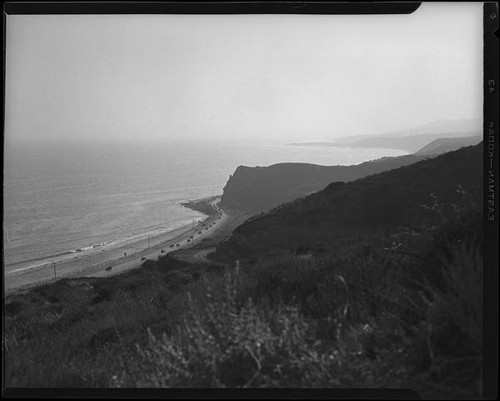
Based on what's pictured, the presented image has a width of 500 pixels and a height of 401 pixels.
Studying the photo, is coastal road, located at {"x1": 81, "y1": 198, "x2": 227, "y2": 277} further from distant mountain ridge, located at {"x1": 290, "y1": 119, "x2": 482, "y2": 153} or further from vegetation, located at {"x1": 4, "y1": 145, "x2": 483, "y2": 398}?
vegetation, located at {"x1": 4, "y1": 145, "x2": 483, "y2": 398}

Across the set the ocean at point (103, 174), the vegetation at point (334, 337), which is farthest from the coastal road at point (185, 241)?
the vegetation at point (334, 337)

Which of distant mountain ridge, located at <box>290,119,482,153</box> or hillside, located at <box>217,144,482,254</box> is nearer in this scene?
distant mountain ridge, located at <box>290,119,482,153</box>

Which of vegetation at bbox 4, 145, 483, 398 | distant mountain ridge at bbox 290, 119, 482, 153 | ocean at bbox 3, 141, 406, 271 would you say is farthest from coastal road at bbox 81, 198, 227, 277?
vegetation at bbox 4, 145, 483, 398

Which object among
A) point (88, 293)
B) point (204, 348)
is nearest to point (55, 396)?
point (204, 348)

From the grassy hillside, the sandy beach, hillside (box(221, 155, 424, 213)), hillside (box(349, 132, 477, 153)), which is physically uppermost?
hillside (box(349, 132, 477, 153))

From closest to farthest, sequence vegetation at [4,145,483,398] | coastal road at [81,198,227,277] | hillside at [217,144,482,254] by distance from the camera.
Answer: vegetation at [4,145,483,398] → hillside at [217,144,482,254] → coastal road at [81,198,227,277]

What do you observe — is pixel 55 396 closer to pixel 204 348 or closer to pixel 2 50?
pixel 204 348

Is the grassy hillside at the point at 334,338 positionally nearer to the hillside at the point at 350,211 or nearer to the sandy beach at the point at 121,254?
the hillside at the point at 350,211

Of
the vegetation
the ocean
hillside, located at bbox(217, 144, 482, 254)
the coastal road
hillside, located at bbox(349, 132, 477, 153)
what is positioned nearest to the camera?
the vegetation
